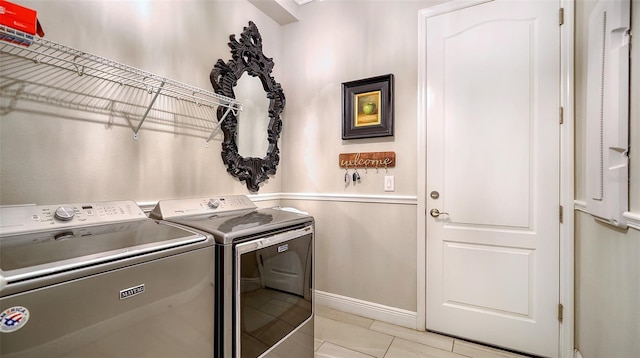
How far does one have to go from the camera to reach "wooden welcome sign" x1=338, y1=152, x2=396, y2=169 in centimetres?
214

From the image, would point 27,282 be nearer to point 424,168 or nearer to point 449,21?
point 424,168

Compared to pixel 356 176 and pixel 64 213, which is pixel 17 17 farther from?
pixel 356 176

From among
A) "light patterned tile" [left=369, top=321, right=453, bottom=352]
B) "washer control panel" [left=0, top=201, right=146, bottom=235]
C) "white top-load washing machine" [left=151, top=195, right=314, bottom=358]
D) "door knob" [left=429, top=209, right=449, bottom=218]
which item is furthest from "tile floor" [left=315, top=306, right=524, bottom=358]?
"washer control panel" [left=0, top=201, right=146, bottom=235]

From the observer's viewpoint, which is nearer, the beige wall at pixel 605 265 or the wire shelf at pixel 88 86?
the beige wall at pixel 605 265

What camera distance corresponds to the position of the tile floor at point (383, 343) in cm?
177

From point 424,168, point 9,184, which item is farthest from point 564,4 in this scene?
point 9,184

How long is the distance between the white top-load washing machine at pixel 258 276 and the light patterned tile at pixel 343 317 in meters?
0.59

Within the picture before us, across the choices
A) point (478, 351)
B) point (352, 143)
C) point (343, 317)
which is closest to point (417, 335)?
point (478, 351)

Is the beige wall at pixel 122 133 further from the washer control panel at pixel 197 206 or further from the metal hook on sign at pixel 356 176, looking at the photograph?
the metal hook on sign at pixel 356 176

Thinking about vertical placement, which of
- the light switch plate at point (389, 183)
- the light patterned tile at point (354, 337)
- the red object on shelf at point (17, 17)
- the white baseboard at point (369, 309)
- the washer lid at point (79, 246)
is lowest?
the light patterned tile at point (354, 337)

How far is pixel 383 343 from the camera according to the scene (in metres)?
1.89

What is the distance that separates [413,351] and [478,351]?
42cm

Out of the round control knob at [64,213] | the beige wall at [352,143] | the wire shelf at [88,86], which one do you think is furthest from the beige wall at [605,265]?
the round control knob at [64,213]

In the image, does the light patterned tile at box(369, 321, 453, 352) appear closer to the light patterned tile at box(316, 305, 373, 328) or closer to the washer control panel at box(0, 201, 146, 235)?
the light patterned tile at box(316, 305, 373, 328)
